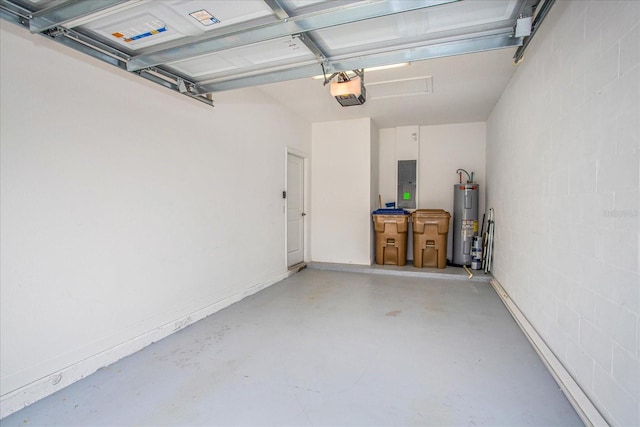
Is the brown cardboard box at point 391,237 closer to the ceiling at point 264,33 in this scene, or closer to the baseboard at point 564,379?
the baseboard at point 564,379

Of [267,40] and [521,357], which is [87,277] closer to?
[267,40]

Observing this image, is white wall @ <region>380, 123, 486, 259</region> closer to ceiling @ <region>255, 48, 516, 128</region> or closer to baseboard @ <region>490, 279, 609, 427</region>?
ceiling @ <region>255, 48, 516, 128</region>

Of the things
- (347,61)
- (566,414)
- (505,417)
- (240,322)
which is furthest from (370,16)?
(240,322)

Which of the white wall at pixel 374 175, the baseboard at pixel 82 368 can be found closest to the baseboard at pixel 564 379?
the white wall at pixel 374 175

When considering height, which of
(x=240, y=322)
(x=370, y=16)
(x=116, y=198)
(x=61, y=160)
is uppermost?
(x=370, y=16)

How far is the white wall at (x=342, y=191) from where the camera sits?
18.7ft

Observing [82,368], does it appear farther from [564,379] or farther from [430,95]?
[430,95]

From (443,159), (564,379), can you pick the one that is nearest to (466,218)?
(443,159)

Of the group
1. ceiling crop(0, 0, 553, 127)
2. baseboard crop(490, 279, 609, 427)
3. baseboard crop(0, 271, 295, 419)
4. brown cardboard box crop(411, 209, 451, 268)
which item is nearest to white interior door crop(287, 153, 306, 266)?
brown cardboard box crop(411, 209, 451, 268)

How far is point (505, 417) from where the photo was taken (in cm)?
176

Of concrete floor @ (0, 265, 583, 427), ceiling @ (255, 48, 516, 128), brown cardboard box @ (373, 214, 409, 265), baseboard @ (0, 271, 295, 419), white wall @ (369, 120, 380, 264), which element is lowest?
concrete floor @ (0, 265, 583, 427)

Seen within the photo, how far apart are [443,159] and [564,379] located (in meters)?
4.71

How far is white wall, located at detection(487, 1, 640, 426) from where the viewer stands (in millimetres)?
1449

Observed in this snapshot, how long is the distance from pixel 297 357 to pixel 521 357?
1.84 meters
